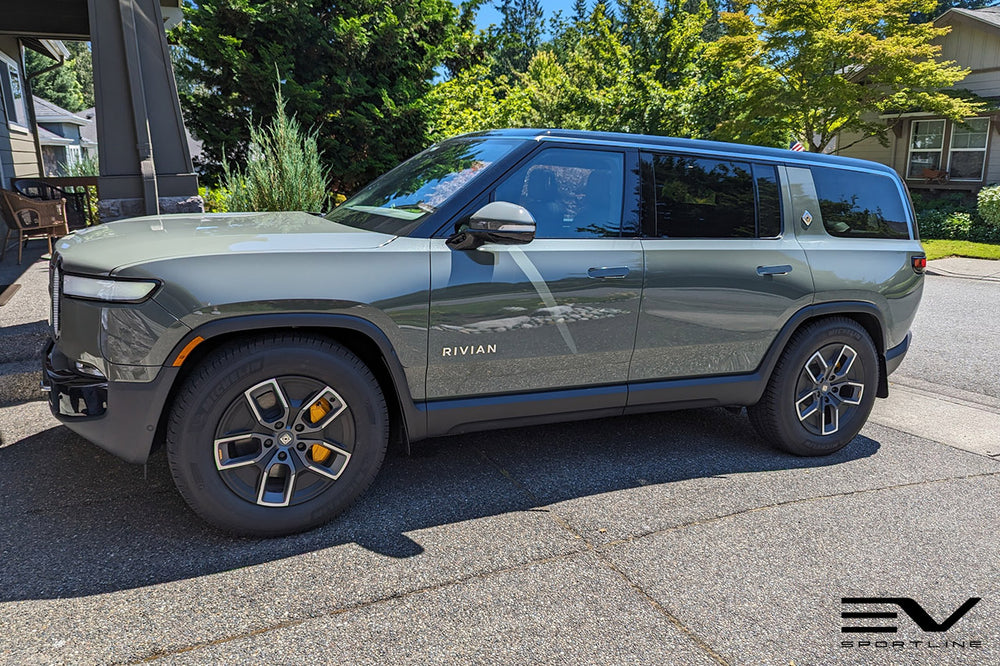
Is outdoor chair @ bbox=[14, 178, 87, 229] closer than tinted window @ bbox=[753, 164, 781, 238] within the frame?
No

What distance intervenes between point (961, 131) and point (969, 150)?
0.61 meters

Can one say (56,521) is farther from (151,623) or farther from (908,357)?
(908,357)

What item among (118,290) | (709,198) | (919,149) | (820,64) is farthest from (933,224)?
(118,290)

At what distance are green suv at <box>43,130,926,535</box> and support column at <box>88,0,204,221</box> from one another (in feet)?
9.71

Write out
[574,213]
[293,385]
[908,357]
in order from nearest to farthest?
[293,385], [574,213], [908,357]

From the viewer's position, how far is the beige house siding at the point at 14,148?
11.9 m

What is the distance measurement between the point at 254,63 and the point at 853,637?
12.9m

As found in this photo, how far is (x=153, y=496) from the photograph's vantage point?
135 inches

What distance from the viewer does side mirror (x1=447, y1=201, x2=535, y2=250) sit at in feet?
10.4

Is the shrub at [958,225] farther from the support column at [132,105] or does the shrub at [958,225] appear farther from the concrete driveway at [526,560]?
the support column at [132,105]

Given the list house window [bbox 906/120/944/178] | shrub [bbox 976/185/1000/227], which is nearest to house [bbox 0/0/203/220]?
shrub [bbox 976/185/1000/227]

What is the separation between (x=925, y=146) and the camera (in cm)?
2158

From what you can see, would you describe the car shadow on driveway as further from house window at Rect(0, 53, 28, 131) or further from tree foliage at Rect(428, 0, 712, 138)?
tree foliage at Rect(428, 0, 712, 138)

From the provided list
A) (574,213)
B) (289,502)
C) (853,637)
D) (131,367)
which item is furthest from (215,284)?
(853,637)
